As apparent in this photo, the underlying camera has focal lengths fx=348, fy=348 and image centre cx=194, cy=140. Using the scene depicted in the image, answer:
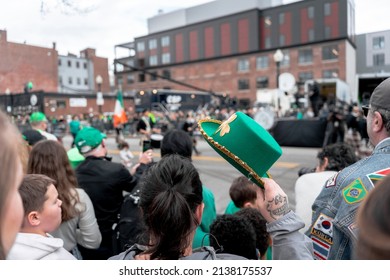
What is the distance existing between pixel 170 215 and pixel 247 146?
0.40m

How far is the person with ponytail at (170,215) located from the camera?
51.1 inches

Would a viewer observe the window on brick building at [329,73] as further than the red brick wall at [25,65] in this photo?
Yes

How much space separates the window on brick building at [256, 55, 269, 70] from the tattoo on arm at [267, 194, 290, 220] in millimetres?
44393

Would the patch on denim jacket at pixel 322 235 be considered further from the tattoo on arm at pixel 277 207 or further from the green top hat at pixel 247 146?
the green top hat at pixel 247 146

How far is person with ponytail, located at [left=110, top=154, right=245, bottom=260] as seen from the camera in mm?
1299

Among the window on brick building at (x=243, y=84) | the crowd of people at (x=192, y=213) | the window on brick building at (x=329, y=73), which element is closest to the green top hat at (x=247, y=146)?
the crowd of people at (x=192, y=213)

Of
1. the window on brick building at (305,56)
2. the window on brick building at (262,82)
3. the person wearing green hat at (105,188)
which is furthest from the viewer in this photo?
the window on brick building at (262,82)

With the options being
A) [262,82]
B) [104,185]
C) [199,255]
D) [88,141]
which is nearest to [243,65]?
[262,82]

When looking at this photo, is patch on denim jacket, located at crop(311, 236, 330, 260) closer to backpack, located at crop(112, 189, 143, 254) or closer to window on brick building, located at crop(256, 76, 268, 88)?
backpack, located at crop(112, 189, 143, 254)

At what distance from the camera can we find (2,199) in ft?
2.71

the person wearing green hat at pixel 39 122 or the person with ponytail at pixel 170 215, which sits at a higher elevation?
the person wearing green hat at pixel 39 122

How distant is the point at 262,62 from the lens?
4497 cm
